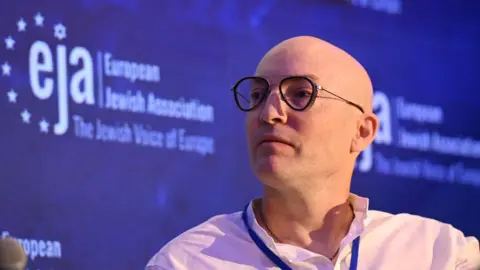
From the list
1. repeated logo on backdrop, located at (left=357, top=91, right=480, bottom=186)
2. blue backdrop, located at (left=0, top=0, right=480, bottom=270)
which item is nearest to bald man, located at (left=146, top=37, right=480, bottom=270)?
blue backdrop, located at (left=0, top=0, right=480, bottom=270)

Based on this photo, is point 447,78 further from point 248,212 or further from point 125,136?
point 248,212

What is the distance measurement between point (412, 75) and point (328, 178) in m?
1.97

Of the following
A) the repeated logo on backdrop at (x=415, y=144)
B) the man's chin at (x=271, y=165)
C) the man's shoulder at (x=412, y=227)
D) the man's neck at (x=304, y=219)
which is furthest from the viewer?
the repeated logo on backdrop at (x=415, y=144)

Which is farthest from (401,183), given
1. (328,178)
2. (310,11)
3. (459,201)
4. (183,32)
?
(328,178)

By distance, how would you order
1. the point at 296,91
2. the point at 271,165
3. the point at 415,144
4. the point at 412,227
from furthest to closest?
the point at 415,144 → the point at 412,227 → the point at 296,91 → the point at 271,165

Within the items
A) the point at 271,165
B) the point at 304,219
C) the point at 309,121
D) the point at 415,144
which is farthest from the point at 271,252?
the point at 415,144

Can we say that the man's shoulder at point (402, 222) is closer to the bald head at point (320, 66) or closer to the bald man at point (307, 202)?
the bald man at point (307, 202)

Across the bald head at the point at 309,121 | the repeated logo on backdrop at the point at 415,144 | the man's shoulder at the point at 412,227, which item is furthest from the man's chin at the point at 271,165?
the repeated logo on backdrop at the point at 415,144

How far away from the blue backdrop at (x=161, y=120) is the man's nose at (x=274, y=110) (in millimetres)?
1033

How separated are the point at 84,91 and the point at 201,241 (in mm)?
1003

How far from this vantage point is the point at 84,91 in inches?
155

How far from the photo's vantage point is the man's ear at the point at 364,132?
330 centimetres

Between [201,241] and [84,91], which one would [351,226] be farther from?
[84,91]

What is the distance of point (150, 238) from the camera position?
4.09 metres
